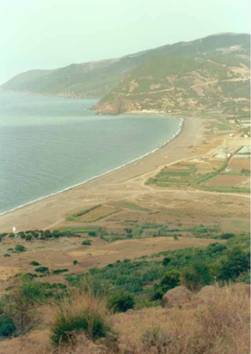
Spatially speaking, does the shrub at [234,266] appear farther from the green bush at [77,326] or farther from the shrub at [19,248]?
the shrub at [19,248]

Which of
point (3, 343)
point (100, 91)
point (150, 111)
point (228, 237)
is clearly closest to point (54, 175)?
point (228, 237)

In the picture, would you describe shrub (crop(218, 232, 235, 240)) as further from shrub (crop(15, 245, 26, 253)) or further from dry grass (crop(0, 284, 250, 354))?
dry grass (crop(0, 284, 250, 354))

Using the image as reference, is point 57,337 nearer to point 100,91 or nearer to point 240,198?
point 240,198

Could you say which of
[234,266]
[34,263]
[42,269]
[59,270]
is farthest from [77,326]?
[34,263]

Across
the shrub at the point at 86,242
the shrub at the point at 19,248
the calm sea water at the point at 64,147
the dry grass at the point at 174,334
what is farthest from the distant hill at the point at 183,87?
the dry grass at the point at 174,334

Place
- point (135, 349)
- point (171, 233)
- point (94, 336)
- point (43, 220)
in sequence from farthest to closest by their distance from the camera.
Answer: point (43, 220) → point (171, 233) → point (94, 336) → point (135, 349)

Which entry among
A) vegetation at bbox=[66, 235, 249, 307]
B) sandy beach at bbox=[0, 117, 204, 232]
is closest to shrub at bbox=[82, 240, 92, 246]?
vegetation at bbox=[66, 235, 249, 307]

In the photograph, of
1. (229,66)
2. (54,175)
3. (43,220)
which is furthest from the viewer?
(229,66)
